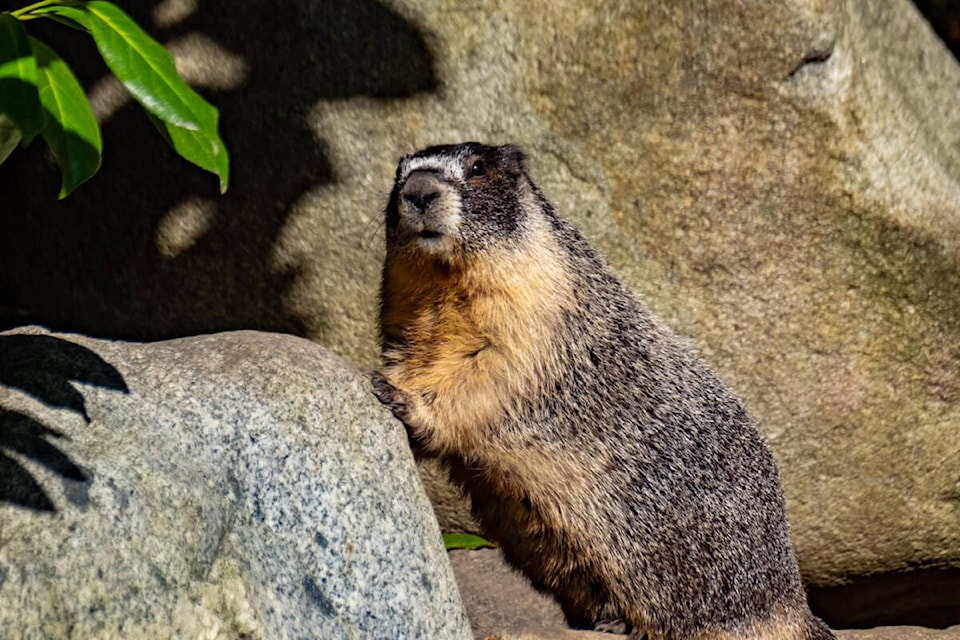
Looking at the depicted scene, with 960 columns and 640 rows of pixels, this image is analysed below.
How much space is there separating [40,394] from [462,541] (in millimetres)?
2896

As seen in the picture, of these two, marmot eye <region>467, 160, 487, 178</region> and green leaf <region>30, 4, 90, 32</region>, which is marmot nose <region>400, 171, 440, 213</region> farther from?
green leaf <region>30, 4, 90, 32</region>

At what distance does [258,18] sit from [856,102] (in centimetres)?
291

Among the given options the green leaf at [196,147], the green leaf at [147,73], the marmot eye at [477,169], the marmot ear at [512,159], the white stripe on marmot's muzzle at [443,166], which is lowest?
the green leaf at [196,147]

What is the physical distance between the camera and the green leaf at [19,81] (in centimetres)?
265

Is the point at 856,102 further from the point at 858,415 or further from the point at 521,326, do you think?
the point at 521,326

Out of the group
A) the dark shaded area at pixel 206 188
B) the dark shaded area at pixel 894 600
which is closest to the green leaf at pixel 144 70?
the dark shaded area at pixel 206 188

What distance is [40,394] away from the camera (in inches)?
140

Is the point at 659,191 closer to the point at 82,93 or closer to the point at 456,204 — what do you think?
the point at 456,204

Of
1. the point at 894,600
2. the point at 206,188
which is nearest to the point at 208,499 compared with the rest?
the point at 206,188

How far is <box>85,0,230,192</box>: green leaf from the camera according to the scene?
2.86 metres

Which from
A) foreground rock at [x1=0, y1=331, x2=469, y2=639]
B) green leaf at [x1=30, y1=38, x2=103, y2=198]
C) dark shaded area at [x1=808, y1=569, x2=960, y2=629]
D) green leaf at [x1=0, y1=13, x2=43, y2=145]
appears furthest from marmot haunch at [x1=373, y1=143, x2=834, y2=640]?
green leaf at [x1=0, y1=13, x2=43, y2=145]

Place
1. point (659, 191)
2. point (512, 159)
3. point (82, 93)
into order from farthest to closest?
point (659, 191)
point (512, 159)
point (82, 93)

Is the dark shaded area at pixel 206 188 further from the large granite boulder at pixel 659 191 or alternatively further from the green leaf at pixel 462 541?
the green leaf at pixel 462 541

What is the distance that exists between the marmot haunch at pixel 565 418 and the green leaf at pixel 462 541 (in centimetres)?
92
